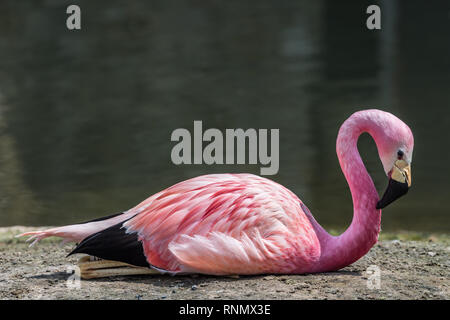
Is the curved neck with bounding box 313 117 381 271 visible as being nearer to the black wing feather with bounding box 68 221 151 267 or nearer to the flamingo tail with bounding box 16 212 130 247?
the black wing feather with bounding box 68 221 151 267

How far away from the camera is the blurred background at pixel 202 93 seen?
8.30 meters

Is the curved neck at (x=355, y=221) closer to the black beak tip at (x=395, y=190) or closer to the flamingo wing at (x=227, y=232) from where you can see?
the flamingo wing at (x=227, y=232)

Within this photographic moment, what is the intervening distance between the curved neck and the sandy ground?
5.3 inches

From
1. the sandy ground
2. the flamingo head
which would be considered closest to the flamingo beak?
the flamingo head

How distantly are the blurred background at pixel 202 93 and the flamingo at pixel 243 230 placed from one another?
2358 millimetres

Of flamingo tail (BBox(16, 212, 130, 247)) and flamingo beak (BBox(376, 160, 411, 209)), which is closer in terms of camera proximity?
flamingo beak (BBox(376, 160, 411, 209))

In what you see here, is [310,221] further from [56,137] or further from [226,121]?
A: [56,137]

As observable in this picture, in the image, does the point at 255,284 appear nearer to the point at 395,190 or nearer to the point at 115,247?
the point at 115,247

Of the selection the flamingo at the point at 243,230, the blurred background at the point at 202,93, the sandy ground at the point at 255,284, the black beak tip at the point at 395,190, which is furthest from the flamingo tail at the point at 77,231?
→ the blurred background at the point at 202,93

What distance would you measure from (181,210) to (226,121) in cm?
622

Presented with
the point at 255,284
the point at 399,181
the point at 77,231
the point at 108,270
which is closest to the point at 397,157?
the point at 399,181

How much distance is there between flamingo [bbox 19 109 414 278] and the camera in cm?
444

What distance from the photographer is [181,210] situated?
4613mm

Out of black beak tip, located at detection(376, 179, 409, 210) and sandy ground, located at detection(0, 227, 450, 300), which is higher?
black beak tip, located at detection(376, 179, 409, 210)
